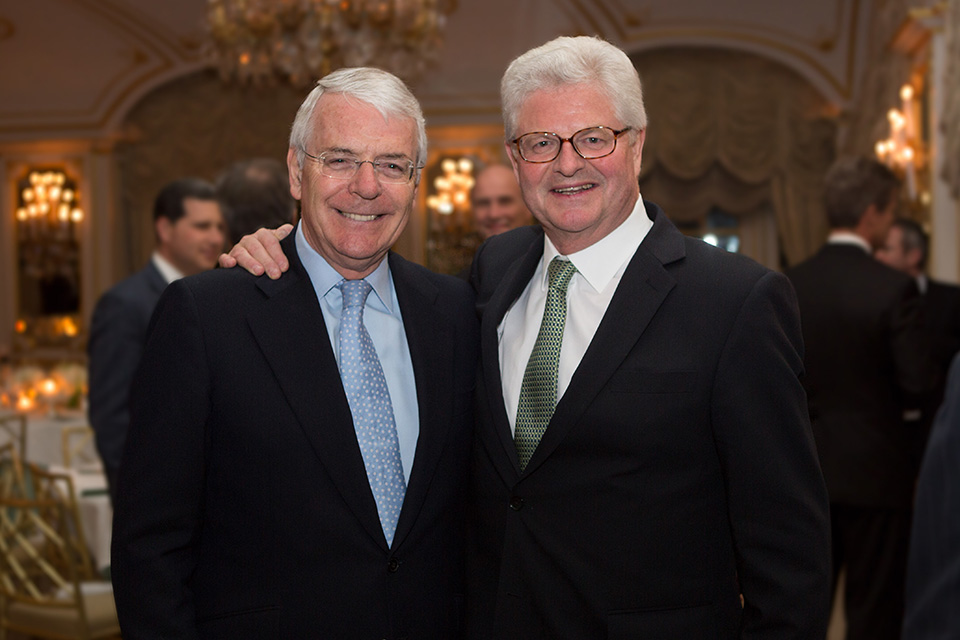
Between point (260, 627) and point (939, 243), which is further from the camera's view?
point (939, 243)

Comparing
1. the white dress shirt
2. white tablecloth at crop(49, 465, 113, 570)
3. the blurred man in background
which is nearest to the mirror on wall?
white tablecloth at crop(49, 465, 113, 570)

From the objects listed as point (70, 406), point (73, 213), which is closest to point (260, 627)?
point (70, 406)

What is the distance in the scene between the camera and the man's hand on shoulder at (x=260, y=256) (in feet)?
5.68

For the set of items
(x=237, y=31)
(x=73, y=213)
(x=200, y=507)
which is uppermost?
(x=237, y=31)

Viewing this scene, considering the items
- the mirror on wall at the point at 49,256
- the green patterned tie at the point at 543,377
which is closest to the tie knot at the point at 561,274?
the green patterned tie at the point at 543,377

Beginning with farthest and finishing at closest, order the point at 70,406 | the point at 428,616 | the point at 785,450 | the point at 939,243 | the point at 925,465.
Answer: the point at 70,406, the point at 939,243, the point at 428,616, the point at 785,450, the point at 925,465

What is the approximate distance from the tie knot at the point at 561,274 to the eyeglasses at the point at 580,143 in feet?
0.65

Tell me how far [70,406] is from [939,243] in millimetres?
5003

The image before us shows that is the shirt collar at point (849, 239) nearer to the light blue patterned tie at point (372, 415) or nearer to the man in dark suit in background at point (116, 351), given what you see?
the man in dark suit in background at point (116, 351)

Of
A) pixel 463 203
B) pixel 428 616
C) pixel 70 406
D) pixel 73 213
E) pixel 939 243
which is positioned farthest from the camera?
pixel 73 213

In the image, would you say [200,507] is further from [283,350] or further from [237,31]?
[237,31]

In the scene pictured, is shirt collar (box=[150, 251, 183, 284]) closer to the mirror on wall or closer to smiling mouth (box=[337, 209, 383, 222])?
smiling mouth (box=[337, 209, 383, 222])

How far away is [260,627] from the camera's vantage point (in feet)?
5.23

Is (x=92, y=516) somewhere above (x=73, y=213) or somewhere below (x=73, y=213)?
below
